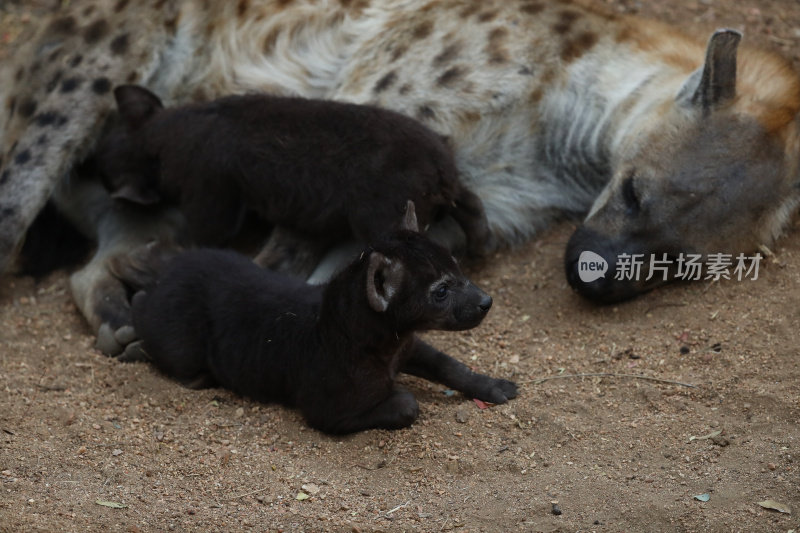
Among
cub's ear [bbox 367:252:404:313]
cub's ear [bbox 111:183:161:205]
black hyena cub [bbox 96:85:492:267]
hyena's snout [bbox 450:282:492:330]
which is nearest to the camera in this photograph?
cub's ear [bbox 367:252:404:313]

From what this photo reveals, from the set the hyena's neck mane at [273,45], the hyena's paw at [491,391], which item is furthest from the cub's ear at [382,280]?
the hyena's neck mane at [273,45]

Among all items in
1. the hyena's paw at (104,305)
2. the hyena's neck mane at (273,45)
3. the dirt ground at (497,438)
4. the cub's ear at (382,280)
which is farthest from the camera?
the hyena's neck mane at (273,45)

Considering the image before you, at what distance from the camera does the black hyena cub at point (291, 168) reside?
421cm

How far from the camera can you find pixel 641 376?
3986 millimetres

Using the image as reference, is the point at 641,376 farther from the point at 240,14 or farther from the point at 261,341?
the point at 240,14

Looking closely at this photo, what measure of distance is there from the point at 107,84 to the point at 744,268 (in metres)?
3.09

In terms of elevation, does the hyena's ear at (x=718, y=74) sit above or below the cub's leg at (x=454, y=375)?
above

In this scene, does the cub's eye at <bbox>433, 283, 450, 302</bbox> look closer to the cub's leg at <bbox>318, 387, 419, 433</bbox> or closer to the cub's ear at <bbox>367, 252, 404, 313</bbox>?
the cub's ear at <bbox>367, 252, 404, 313</bbox>

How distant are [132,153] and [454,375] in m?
1.94

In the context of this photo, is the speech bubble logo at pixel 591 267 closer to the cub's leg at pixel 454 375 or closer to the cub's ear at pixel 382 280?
the cub's leg at pixel 454 375

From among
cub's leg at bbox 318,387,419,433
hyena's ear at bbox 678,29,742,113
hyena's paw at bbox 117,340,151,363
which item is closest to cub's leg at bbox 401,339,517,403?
cub's leg at bbox 318,387,419,433

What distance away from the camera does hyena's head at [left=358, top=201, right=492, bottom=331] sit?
3365 mm

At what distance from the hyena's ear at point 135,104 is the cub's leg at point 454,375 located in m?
1.88

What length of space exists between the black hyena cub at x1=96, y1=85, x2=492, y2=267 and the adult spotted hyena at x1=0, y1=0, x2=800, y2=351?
1.28ft
